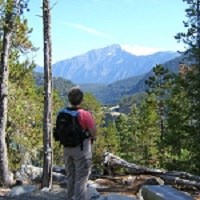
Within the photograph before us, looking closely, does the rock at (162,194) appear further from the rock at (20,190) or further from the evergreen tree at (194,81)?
the evergreen tree at (194,81)

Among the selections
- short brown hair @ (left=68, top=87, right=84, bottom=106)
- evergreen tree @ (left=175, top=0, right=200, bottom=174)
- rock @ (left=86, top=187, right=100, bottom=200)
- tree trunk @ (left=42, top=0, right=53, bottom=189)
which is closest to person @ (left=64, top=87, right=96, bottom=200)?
short brown hair @ (left=68, top=87, right=84, bottom=106)

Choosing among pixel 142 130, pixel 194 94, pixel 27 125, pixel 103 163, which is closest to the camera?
pixel 103 163

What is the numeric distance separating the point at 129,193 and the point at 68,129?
19.9 ft

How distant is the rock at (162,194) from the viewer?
11056mm

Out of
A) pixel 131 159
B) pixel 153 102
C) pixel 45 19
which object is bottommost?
pixel 131 159

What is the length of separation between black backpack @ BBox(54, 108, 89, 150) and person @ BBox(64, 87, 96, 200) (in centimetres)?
9

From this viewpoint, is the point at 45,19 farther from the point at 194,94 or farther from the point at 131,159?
the point at 131,159

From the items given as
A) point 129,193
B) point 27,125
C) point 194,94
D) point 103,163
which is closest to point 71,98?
point 129,193

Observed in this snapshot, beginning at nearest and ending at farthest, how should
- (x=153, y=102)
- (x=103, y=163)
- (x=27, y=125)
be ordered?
(x=103, y=163) < (x=27, y=125) < (x=153, y=102)

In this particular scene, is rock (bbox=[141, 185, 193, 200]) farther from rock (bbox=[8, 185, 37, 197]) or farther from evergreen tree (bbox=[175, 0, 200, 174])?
evergreen tree (bbox=[175, 0, 200, 174])

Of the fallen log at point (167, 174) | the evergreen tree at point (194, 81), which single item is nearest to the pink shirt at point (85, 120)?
the fallen log at point (167, 174)

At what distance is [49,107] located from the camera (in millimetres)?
14469

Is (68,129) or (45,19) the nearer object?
(68,129)

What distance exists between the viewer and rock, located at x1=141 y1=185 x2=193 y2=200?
11.1 meters
